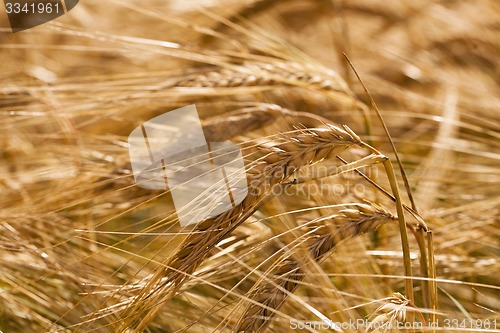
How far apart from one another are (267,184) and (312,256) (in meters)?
0.09

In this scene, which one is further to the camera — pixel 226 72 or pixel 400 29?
pixel 400 29

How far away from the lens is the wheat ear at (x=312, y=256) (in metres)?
0.59

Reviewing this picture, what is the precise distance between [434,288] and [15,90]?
2.47ft

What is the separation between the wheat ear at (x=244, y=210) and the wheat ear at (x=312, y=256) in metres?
0.06

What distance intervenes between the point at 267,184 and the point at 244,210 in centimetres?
3

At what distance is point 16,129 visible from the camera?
4.46 ft

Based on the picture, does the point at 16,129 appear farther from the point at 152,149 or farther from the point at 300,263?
the point at 300,263

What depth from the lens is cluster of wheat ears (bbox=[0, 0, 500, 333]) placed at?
1.95ft

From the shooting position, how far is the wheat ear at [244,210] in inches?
22.1

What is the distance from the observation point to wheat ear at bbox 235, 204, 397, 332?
23.3 inches

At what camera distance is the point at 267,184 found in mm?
562

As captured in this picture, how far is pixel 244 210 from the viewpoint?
1.86 ft

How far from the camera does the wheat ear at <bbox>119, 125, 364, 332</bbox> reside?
0.56m

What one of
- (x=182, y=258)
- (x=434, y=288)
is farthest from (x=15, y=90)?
(x=434, y=288)
